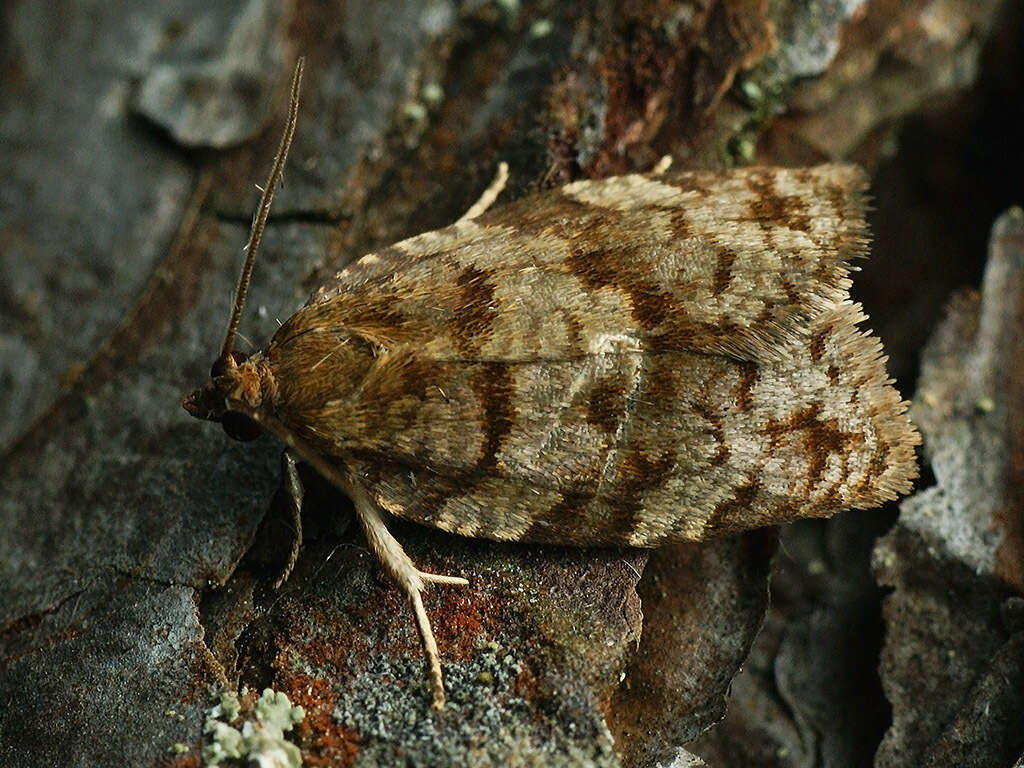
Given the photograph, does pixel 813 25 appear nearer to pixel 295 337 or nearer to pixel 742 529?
pixel 742 529

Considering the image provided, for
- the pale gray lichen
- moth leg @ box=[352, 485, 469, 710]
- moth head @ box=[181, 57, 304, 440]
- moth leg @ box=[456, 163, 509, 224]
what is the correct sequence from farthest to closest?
moth leg @ box=[456, 163, 509, 224]
moth head @ box=[181, 57, 304, 440]
moth leg @ box=[352, 485, 469, 710]
the pale gray lichen

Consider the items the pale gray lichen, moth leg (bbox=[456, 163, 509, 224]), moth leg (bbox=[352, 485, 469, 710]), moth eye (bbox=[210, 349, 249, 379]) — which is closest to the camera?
the pale gray lichen

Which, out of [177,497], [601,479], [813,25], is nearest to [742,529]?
[601,479]

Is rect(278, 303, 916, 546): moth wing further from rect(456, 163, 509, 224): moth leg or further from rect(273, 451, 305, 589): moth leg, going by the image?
rect(456, 163, 509, 224): moth leg

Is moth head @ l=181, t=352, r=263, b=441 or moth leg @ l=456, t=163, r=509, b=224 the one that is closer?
moth head @ l=181, t=352, r=263, b=441

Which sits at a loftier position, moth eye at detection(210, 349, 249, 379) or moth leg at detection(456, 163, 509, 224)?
moth leg at detection(456, 163, 509, 224)

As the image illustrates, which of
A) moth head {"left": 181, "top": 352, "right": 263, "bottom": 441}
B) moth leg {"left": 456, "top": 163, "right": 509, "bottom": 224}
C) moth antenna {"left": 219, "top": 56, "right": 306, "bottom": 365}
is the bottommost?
moth head {"left": 181, "top": 352, "right": 263, "bottom": 441}

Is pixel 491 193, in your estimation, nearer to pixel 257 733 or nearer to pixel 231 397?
pixel 231 397

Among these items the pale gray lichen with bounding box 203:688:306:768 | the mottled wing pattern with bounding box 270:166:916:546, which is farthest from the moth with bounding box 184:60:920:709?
the pale gray lichen with bounding box 203:688:306:768
